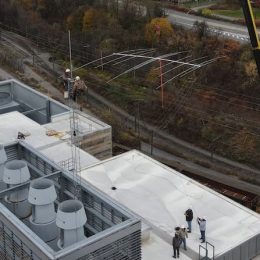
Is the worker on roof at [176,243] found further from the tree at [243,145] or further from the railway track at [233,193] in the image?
the tree at [243,145]

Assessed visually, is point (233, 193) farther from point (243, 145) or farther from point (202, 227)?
point (202, 227)

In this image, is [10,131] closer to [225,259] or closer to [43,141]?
[43,141]

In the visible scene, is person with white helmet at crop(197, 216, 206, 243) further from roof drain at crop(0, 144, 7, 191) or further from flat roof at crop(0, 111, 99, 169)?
flat roof at crop(0, 111, 99, 169)

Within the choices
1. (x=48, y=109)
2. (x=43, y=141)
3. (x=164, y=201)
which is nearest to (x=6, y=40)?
(x=48, y=109)

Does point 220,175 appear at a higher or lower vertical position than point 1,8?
lower

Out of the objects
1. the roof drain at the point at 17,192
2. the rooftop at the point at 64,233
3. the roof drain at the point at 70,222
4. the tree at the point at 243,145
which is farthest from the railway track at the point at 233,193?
the roof drain at the point at 70,222

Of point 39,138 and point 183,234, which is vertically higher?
point 183,234

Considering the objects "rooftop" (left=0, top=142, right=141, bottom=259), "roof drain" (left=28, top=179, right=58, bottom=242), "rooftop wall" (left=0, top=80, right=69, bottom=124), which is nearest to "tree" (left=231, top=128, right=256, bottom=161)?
"rooftop wall" (left=0, top=80, right=69, bottom=124)

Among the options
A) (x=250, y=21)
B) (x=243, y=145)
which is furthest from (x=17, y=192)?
(x=243, y=145)
